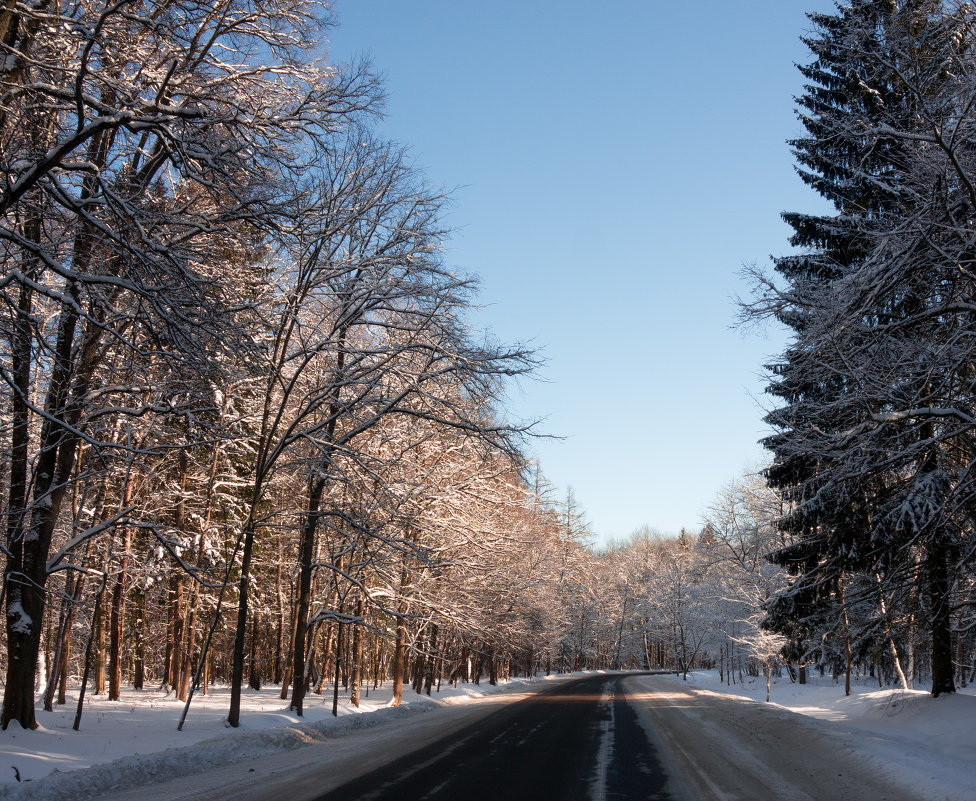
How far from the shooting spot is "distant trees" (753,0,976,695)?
1007 cm

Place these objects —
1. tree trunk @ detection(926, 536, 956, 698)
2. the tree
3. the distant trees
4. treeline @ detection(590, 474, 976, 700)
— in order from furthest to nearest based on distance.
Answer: treeline @ detection(590, 474, 976, 700) < tree trunk @ detection(926, 536, 956, 698) < the distant trees < the tree

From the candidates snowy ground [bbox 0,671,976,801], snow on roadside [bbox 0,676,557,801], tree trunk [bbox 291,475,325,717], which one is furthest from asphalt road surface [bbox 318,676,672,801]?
tree trunk [bbox 291,475,325,717]

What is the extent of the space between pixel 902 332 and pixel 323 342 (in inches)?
441

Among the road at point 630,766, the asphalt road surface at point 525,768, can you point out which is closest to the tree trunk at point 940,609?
the road at point 630,766

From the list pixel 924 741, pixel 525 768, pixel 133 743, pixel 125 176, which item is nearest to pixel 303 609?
pixel 133 743

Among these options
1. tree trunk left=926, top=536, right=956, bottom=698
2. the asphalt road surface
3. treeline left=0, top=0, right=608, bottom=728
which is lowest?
the asphalt road surface

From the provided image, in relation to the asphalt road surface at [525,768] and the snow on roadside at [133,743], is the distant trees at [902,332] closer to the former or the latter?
the asphalt road surface at [525,768]

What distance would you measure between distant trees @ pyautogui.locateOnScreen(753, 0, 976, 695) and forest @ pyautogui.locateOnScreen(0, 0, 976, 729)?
0.09 metres

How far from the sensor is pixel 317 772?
951cm

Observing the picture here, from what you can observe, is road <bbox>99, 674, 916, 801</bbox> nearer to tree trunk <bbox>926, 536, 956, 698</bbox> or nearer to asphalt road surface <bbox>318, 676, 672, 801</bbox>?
asphalt road surface <bbox>318, 676, 672, 801</bbox>

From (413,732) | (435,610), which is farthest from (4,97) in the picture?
(435,610)

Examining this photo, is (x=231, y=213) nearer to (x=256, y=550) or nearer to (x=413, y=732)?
(x=413, y=732)

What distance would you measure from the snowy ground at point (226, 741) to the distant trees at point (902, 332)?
196 centimetres

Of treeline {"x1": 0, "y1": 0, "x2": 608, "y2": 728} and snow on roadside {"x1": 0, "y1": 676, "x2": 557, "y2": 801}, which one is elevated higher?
treeline {"x1": 0, "y1": 0, "x2": 608, "y2": 728}
